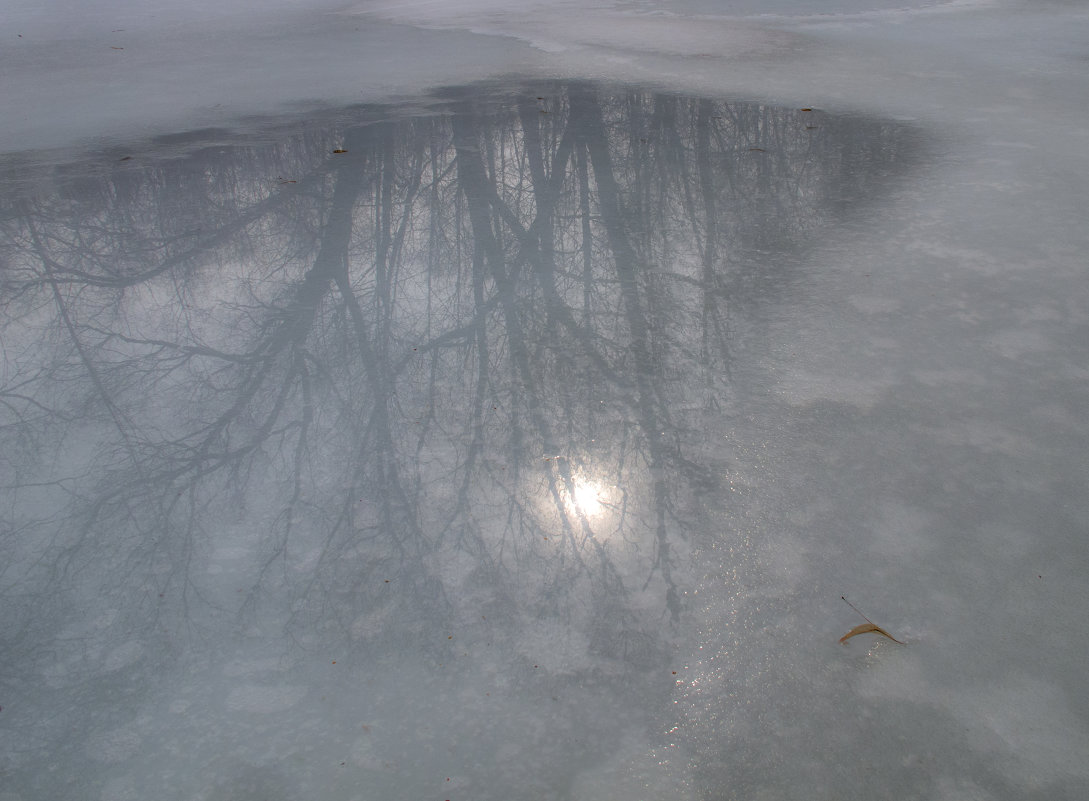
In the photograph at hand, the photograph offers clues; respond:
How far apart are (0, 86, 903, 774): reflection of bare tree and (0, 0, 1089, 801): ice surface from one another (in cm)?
1

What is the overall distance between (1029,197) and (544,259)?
2.19 meters

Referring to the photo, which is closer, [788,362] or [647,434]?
[647,434]

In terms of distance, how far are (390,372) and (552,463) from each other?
751 mm

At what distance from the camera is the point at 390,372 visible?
8.80ft

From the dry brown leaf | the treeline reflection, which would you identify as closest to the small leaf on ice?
the dry brown leaf

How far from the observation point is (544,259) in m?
3.39

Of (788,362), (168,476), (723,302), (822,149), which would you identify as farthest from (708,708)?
(822,149)

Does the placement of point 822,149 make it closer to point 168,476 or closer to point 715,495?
point 715,495

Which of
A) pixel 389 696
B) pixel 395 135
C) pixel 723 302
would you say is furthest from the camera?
pixel 395 135

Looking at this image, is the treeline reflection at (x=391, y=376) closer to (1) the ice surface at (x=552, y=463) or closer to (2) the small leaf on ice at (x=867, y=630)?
(1) the ice surface at (x=552, y=463)

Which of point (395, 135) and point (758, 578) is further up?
point (395, 135)

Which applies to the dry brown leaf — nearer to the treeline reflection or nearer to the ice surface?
the ice surface

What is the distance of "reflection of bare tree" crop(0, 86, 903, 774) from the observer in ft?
6.15

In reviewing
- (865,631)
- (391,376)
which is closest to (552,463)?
(391,376)
